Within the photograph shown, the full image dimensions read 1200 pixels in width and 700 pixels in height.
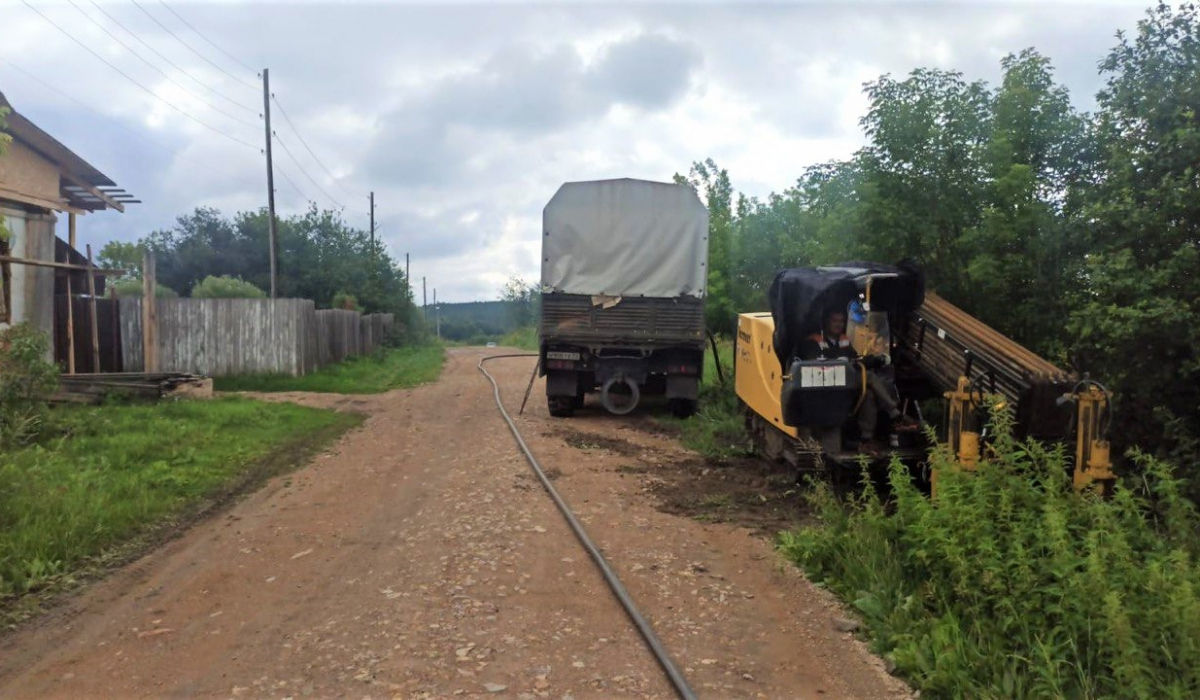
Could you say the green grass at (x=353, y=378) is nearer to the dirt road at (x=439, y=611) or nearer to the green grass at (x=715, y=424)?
the green grass at (x=715, y=424)

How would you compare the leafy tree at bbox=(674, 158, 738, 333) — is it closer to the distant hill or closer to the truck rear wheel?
the truck rear wheel

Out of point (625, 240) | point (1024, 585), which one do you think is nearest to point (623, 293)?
point (625, 240)

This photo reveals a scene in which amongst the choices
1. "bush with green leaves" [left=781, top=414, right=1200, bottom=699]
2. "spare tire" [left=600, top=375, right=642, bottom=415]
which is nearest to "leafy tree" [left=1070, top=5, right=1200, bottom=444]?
"bush with green leaves" [left=781, top=414, right=1200, bottom=699]

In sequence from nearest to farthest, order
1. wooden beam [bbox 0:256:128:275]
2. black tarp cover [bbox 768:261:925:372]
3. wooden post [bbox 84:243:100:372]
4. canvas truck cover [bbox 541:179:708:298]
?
1. black tarp cover [bbox 768:261:925:372]
2. wooden beam [bbox 0:256:128:275]
3. canvas truck cover [bbox 541:179:708:298]
4. wooden post [bbox 84:243:100:372]

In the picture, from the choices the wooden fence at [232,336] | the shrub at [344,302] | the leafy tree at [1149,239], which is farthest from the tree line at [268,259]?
the leafy tree at [1149,239]

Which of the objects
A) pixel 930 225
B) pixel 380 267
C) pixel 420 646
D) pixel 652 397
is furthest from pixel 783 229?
pixel 380 267

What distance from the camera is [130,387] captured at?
44.3 feet

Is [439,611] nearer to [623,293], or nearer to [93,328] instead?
[623,293]

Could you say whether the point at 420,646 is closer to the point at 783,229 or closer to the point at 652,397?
the point at 652,397

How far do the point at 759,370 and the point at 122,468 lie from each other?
6.88m

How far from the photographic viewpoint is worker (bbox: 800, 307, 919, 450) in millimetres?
7668

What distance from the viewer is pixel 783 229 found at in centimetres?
1783

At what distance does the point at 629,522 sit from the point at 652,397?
9.50m

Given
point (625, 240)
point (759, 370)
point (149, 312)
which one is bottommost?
point (759, 370)
